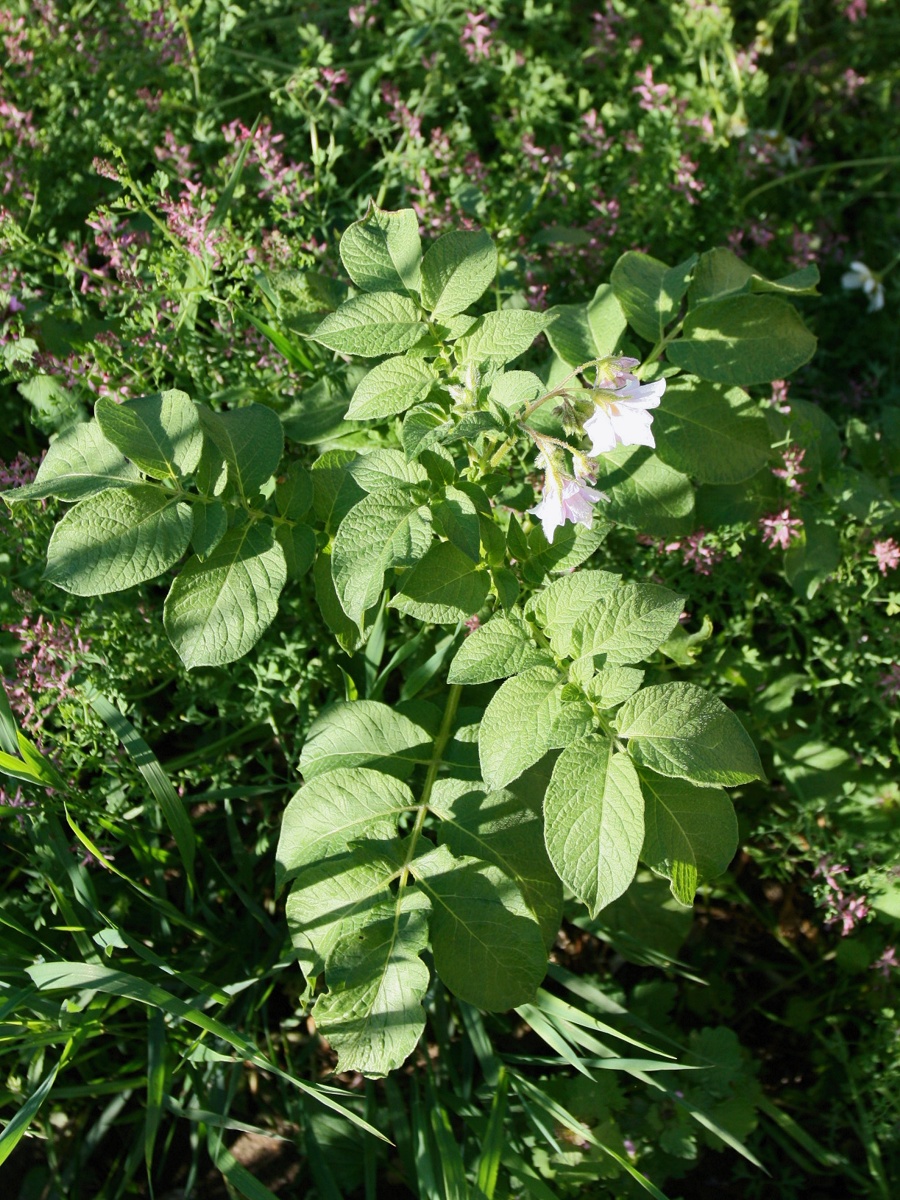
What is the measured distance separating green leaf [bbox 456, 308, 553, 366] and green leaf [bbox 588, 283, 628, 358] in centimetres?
24

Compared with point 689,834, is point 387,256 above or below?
above

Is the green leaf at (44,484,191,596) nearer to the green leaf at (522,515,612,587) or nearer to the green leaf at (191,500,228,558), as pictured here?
the green leaf at (191,500,228,558)

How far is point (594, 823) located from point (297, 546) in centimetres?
69

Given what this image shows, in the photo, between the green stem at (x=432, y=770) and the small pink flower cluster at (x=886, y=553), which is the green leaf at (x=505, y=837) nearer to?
the green stem at (x=432, y=770)

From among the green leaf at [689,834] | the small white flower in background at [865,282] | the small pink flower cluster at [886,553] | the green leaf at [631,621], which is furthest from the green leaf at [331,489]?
the small white flower in background at [865,282]

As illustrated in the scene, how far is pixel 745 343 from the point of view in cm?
168

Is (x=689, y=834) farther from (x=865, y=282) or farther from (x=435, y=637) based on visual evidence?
(x=865, y=282)

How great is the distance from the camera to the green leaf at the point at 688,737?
129cm

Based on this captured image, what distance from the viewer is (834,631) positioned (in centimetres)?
212

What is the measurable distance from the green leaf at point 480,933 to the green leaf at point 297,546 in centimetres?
52

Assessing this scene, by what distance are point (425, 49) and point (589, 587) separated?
1.84 meters

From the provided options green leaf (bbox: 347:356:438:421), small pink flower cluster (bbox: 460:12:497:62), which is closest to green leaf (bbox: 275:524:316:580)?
green leaf (bbox: 347:356:438:421)

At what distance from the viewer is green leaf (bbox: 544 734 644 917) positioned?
4.19 ft

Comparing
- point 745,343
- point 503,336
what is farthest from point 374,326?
point 745,343
